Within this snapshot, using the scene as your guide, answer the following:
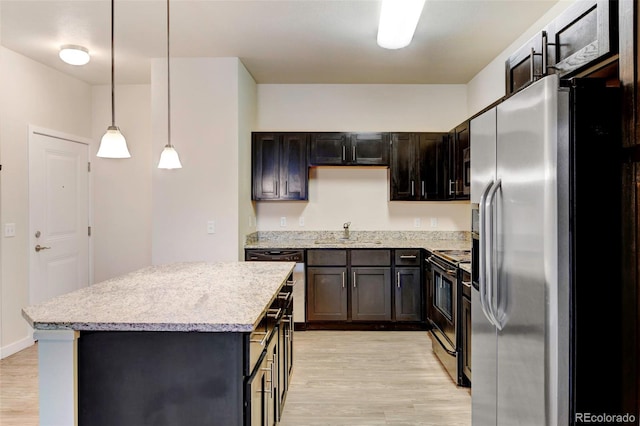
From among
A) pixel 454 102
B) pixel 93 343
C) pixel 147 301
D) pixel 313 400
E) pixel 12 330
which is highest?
pixel 454 102

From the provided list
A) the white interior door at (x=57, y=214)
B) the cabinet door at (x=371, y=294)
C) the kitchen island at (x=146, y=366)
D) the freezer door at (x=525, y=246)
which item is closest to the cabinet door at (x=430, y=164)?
the cabinet door at (x=371, y=294)

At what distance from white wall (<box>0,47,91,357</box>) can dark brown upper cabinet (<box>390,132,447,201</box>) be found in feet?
12.3

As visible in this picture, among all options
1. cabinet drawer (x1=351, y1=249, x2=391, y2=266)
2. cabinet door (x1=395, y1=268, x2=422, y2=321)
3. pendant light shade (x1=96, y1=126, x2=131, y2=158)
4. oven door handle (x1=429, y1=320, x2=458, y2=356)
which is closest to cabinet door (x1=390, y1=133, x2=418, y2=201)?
cabinet drawer (x1=351, y1=249, x2=391, y2=266)

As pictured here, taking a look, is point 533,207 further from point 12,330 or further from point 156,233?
point 12,330

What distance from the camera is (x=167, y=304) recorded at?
166 centimetres

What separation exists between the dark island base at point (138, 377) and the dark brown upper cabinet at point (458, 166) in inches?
111

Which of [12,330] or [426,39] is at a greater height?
[426,39]

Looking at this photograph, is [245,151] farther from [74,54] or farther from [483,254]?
[483,254]

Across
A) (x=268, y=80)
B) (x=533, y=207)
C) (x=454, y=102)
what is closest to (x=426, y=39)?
(x=454, y=102)

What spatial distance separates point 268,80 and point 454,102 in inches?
89.8

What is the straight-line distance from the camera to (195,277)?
2.29m

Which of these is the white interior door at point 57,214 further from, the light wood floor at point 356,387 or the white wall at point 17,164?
the light wood floor at point 356,387

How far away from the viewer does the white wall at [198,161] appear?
3.86 meters

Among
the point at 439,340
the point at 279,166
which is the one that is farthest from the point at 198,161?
the point at 439,340
